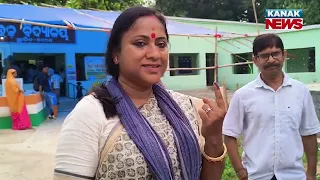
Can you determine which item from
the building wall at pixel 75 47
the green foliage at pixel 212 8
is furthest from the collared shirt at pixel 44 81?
the green foliage at pixel 212 8

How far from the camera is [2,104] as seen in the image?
321 inches

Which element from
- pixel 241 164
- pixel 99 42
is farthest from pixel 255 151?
pixel 99 42

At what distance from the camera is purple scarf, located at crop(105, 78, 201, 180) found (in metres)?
1.21

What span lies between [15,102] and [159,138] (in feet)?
24.3

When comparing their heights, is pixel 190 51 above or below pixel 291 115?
above

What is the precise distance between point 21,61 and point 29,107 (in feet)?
19.8

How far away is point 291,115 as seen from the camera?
223cm

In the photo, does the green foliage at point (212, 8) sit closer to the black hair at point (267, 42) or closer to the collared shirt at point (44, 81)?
the collared shirt at point (44, 81)

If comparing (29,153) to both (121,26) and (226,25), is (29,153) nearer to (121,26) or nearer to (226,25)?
(121,26)

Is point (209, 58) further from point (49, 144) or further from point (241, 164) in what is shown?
point (241, 164)

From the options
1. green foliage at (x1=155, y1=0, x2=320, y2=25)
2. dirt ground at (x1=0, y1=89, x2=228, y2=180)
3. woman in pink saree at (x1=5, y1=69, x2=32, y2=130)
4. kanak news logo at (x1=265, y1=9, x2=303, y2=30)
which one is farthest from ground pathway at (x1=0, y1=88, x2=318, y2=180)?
green foliage at (x1=155, y1=0, x2=320, y2=25)

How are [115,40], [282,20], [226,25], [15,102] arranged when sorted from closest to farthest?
[115,40] → [15,102] → [282,20] → [226,25]

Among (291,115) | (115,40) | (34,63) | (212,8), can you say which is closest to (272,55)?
(291,115)

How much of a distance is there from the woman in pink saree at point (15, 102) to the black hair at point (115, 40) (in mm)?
7169
